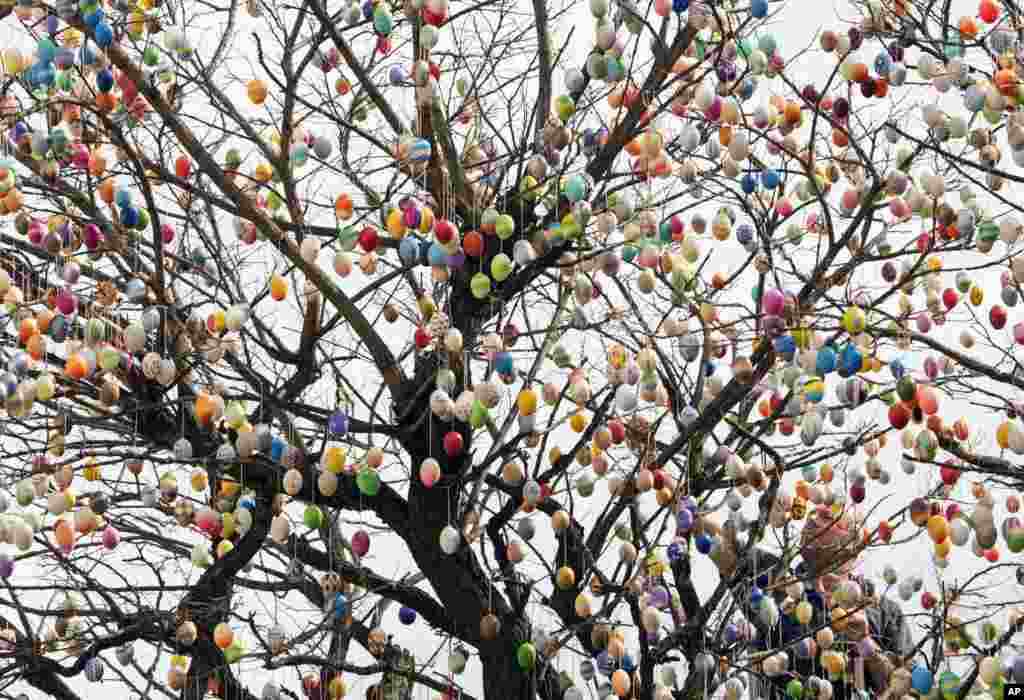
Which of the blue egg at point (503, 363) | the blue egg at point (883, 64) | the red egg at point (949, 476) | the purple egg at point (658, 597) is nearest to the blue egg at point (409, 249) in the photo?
the blue egg at point (503, 363)

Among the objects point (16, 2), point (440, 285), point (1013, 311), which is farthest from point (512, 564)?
point (1013, 311)

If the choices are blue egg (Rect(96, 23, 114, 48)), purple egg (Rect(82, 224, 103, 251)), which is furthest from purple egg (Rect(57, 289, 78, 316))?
blue egg (Rect(96, 23, 114, 48))

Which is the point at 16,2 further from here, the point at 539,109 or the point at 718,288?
the point at 718,288

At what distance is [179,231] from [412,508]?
41.1 inches

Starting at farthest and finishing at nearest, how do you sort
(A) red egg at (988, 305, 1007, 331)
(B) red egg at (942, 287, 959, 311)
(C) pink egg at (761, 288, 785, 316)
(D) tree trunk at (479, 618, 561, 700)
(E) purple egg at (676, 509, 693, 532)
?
(A) red egg at (988, 305, 1007, 331) → (B) red egg at (942, 287, 959, 311) → (D) tree trunk at (479, 618, 561, 700) → (E) purple egg at (676, 509, 693, 532) → (C) pink egg at (761, 288, 785, 316)

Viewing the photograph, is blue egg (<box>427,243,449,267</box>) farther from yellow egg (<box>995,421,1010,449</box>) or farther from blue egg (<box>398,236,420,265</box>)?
yellow egg (<box>995,421,1010,449</box>)

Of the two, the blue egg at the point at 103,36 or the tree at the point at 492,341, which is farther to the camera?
the tree at the point at 492,341

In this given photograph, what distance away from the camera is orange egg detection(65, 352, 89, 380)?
253 centimetres

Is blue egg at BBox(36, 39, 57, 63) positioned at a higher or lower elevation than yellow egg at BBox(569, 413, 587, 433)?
higher

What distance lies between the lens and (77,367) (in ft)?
8.29

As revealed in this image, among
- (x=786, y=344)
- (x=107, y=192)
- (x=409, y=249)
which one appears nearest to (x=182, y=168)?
(x=107, y=192)

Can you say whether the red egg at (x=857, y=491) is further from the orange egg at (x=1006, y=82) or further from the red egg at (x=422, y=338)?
the red egg at (x=422, y=338)

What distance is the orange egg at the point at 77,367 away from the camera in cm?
253

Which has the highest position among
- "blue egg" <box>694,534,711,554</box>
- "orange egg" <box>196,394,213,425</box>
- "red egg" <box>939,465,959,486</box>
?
"orange egg" <box>196,394,213,425</box>
